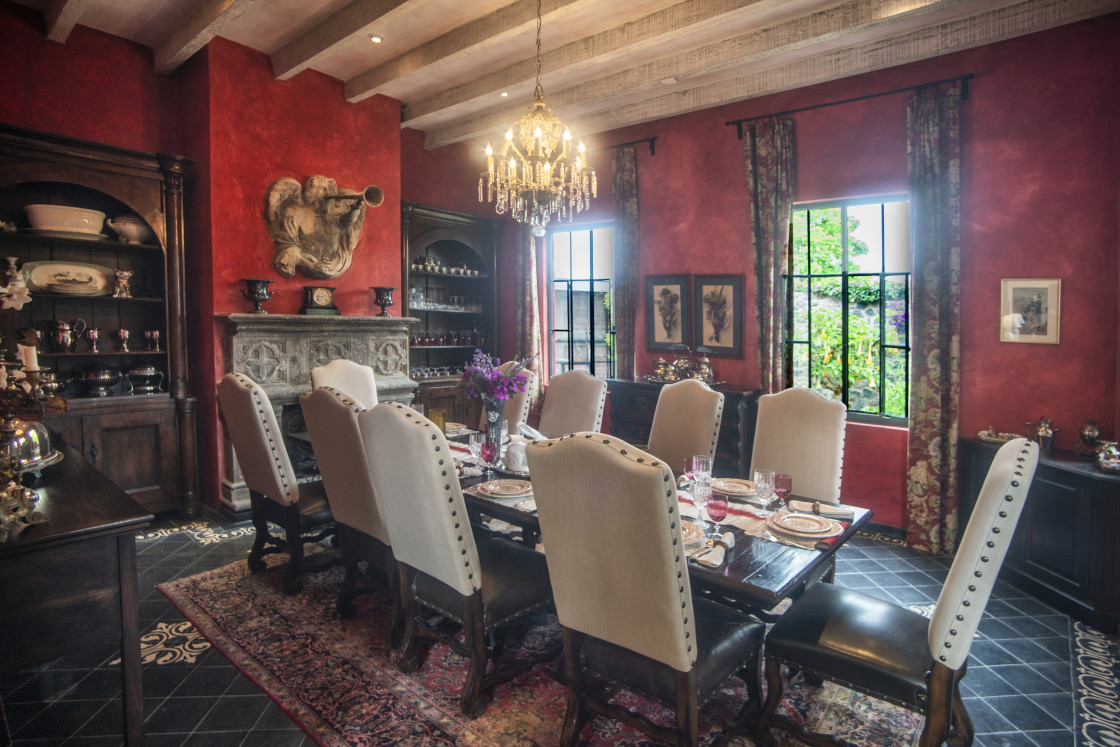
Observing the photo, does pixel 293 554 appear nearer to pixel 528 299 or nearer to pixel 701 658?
pixel 701 658

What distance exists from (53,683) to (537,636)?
1945 millimetres

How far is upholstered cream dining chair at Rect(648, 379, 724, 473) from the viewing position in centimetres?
323

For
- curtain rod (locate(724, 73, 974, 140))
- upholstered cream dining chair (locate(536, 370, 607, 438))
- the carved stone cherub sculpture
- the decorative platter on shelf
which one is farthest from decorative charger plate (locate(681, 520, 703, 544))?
the carved stone cherub sculpture

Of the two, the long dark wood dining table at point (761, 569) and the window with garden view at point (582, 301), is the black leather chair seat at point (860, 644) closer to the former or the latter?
the long dark wood dining table at point (761, 569)

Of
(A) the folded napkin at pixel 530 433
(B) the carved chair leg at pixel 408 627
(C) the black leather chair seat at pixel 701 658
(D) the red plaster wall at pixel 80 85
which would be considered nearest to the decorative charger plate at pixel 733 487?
(C) the black leather chair seat at pixel 701 658

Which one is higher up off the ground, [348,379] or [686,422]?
[348,379]

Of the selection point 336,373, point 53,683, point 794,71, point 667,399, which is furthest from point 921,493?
point 53,683

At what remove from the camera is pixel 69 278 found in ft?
12.9

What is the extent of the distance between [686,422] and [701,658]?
1.74 meters

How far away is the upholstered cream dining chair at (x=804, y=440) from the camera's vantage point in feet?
8.93

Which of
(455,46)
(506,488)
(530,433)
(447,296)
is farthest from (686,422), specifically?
(447,296)

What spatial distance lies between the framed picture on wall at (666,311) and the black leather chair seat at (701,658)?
11.6 feet

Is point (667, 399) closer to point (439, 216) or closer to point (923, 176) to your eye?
point (923, 176)

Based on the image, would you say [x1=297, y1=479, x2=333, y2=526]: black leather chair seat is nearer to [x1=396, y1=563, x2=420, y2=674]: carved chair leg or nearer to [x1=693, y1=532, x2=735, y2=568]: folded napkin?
[x1=396, y1=563, x2=420, y2=674]: carved chair leg
